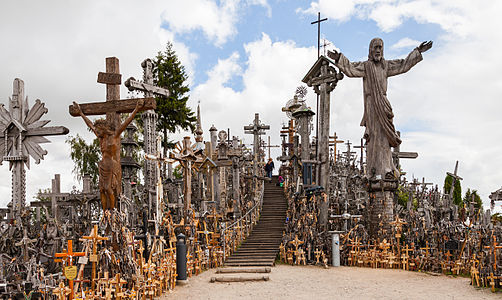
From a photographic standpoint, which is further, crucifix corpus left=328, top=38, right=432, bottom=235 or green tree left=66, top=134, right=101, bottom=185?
green tree left=66, top=134, right=101, bottom=185

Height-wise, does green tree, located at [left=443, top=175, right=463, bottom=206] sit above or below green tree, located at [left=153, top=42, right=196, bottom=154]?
below

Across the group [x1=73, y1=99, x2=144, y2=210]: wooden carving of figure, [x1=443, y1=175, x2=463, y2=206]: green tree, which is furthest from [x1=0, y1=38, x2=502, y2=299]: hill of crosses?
[x1=443, y1=175, x2=463, y2=206]: green tree

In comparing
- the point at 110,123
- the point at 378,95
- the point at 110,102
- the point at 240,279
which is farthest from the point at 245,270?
the point at 378,95

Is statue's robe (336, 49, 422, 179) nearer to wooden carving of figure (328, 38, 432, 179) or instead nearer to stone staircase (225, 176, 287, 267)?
wooden carving of figure (328, 38, 432, 179)

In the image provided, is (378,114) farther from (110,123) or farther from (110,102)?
(110,123)

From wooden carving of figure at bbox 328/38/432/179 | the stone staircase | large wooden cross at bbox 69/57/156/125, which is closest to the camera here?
large wooden cross at bbox 69/57/156/125

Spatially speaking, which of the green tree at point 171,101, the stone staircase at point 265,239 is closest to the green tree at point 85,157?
the green tree at point 171,101

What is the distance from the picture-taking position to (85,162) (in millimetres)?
31516

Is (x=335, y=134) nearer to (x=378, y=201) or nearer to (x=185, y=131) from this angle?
(x=185, y=131)

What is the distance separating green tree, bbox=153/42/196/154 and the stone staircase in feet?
36.1

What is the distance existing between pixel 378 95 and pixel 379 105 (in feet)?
1.26

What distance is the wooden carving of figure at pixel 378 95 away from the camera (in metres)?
16.8

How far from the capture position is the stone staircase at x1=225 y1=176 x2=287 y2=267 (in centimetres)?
1549

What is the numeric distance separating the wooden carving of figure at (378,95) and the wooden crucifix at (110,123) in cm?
989
